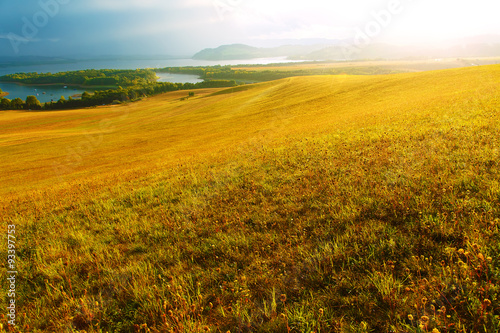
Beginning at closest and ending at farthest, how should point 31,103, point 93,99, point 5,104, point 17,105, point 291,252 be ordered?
point 291,252 → point 31,103 → point 5,104 → point 17,105 → point 93,99

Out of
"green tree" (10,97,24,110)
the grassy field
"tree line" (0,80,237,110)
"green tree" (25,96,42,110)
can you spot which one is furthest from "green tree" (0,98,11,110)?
the grassy field

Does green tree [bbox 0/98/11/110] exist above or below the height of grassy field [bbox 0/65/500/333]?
above

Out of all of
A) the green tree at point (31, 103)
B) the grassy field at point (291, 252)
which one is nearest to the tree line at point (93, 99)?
the green tree at point (31, 103)

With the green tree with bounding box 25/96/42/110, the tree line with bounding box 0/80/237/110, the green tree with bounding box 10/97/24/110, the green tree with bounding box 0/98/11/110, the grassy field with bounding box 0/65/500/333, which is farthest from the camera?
the green tree with bounding box 10/97/24/110

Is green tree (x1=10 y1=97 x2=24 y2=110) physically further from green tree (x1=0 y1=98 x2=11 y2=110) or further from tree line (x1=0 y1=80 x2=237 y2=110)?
green tree (x1=0 y1=98 x2=11 y2=110)

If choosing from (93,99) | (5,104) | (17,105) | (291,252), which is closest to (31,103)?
(17,105)

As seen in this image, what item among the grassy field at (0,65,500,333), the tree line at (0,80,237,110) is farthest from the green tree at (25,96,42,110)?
the grassy field at (0,65,500,333)

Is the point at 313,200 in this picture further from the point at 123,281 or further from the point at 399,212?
the point at 123,281

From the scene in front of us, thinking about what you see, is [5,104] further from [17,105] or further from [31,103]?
[31,103]

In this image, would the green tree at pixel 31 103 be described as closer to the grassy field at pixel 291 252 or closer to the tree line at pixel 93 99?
the tree line at pixel 93 99

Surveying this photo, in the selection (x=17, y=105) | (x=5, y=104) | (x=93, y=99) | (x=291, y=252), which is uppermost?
(x=93, y=99)

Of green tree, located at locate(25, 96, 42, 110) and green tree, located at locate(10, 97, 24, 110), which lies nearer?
green tree, located at locate(25, 96, 42, 110)

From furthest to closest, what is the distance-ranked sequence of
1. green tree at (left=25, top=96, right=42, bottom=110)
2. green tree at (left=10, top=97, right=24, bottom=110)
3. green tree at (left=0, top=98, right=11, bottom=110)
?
green tree at (left=10, top=97, right=24, bottom=110)
green tree at (left=0, top=98, right=11, bottom=110)
green tree at (left=25, top=96, right=42, bottom=110)

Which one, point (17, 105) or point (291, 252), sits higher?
point (17, 105)
